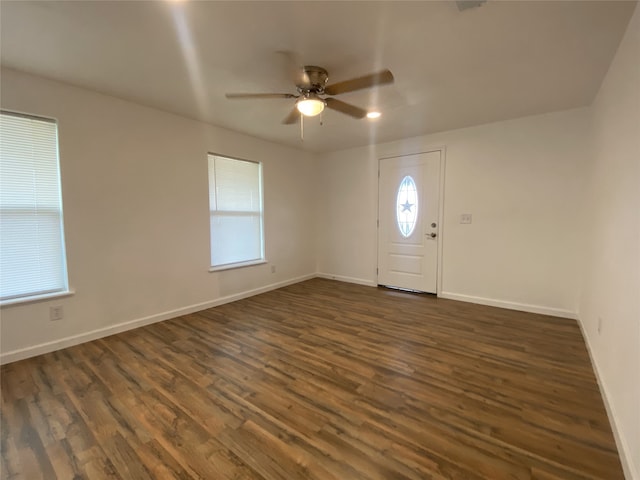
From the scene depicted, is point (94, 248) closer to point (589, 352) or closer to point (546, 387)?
point (546, 387)

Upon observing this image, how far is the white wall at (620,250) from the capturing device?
4.70 ft

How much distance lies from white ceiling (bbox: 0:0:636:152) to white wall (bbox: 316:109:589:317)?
1.86ft

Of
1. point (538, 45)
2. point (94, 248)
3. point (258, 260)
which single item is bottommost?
point (258, 260)

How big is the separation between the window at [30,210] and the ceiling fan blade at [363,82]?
255cm

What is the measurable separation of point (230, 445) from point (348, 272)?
13.0ft

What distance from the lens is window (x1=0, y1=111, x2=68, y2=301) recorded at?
2.43 m

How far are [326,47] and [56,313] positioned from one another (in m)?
3.24

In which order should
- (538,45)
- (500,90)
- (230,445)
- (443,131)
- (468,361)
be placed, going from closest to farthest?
(230,445) → (538,45) → (468,361) → (500,90) → (443,131)

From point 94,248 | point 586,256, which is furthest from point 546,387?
point 94,248

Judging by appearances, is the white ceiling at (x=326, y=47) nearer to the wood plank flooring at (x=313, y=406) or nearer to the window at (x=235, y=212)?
the window at (x=235, y=212)

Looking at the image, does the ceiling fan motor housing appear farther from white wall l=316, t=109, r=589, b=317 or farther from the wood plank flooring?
white wall l=316, t=109, r=589, b=317

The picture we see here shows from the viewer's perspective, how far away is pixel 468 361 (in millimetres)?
2443

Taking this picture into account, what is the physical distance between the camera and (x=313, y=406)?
188 cm

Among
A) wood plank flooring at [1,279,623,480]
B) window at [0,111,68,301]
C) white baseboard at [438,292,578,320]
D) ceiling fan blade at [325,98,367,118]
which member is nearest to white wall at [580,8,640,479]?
wood plank flooring at [1,279,623,480]
